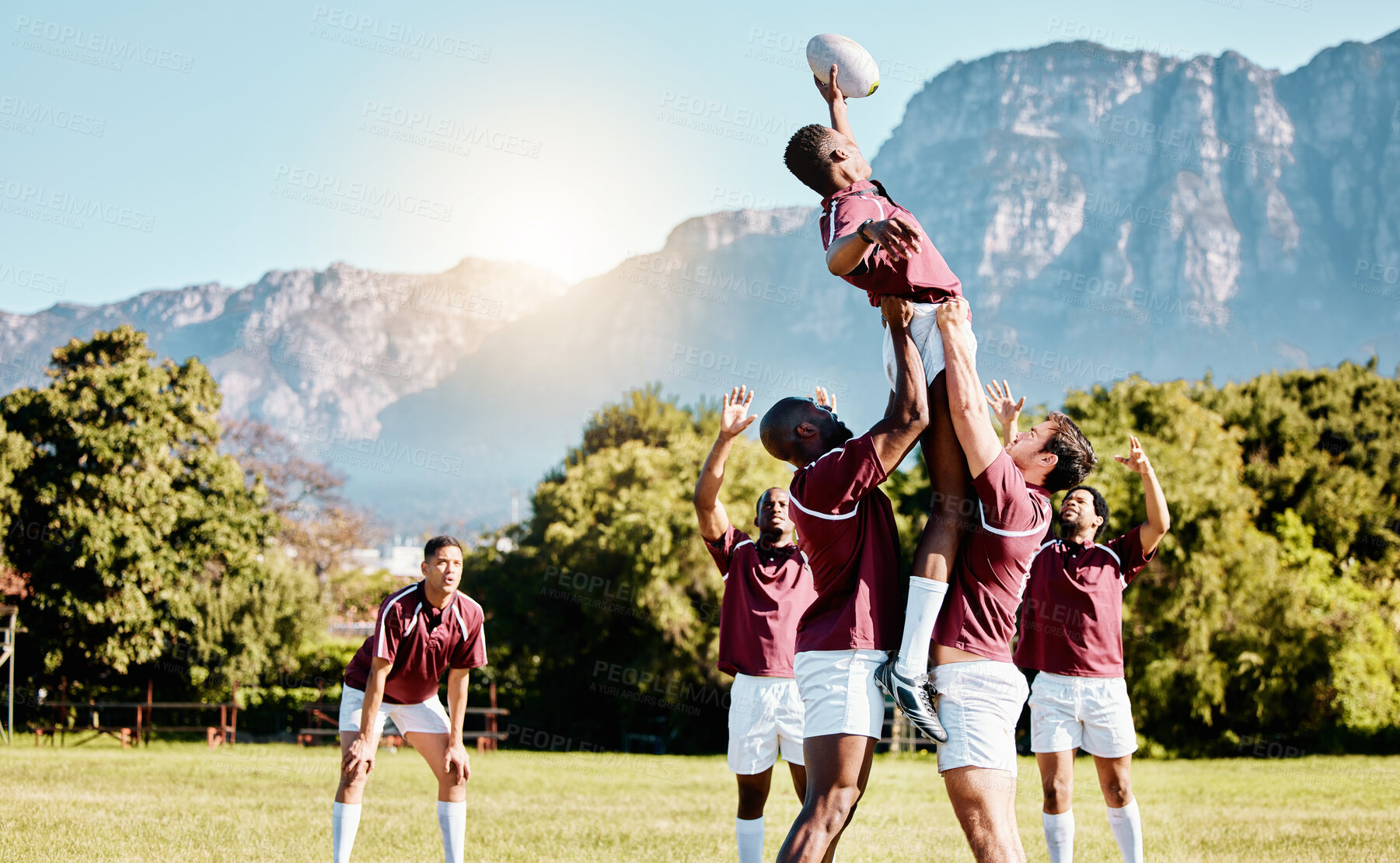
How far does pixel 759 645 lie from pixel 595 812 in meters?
8.02

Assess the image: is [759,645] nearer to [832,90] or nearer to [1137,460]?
[1137,460]

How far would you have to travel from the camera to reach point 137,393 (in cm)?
3356

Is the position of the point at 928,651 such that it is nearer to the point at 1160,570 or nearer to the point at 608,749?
the point at 1160,570

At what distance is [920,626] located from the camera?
14.9 ft

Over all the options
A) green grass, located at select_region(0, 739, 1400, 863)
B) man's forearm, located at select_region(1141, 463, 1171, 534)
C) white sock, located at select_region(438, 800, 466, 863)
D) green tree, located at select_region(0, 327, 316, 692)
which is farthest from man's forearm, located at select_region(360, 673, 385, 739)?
green tree, located at select_region(0, 327, 316, 692)

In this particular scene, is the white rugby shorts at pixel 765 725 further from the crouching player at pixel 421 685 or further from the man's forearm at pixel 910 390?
the man's forearm at pixel 910 390

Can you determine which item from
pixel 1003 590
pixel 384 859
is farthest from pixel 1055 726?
pixel 384 859

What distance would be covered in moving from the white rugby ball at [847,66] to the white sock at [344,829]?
5.47 metres

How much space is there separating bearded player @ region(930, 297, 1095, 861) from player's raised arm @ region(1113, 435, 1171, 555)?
7.77ft

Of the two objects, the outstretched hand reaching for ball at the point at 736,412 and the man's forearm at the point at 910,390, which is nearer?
the man's forearm at the point at 910,390

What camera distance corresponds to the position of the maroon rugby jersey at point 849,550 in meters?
4.66

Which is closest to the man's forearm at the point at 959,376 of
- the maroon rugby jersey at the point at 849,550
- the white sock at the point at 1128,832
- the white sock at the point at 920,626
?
the maroon rugby jersey at the point at 849,550

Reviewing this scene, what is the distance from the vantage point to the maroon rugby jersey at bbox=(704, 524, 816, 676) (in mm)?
7367

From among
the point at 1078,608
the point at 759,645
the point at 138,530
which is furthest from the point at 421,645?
the point at 138,530
